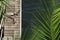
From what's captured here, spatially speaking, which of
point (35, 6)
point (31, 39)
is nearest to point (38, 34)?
point (31, 39)

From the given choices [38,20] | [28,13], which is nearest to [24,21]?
[28,13]

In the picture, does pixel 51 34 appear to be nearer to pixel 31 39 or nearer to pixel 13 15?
pixel 31 39

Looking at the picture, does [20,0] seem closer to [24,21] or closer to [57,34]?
[24,21]

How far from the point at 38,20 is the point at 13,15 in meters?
1.48

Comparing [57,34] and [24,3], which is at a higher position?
[24,3]

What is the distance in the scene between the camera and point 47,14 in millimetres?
2287

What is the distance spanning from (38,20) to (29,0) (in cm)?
153

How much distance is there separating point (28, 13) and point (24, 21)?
15cm

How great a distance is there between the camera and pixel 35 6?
12.4 ft

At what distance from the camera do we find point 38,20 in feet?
7.79

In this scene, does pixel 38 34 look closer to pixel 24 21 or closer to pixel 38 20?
pixel 38 20

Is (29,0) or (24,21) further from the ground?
(29,0)

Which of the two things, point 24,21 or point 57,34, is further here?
point 24,21

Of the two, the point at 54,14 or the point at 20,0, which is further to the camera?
the point at 20,0
